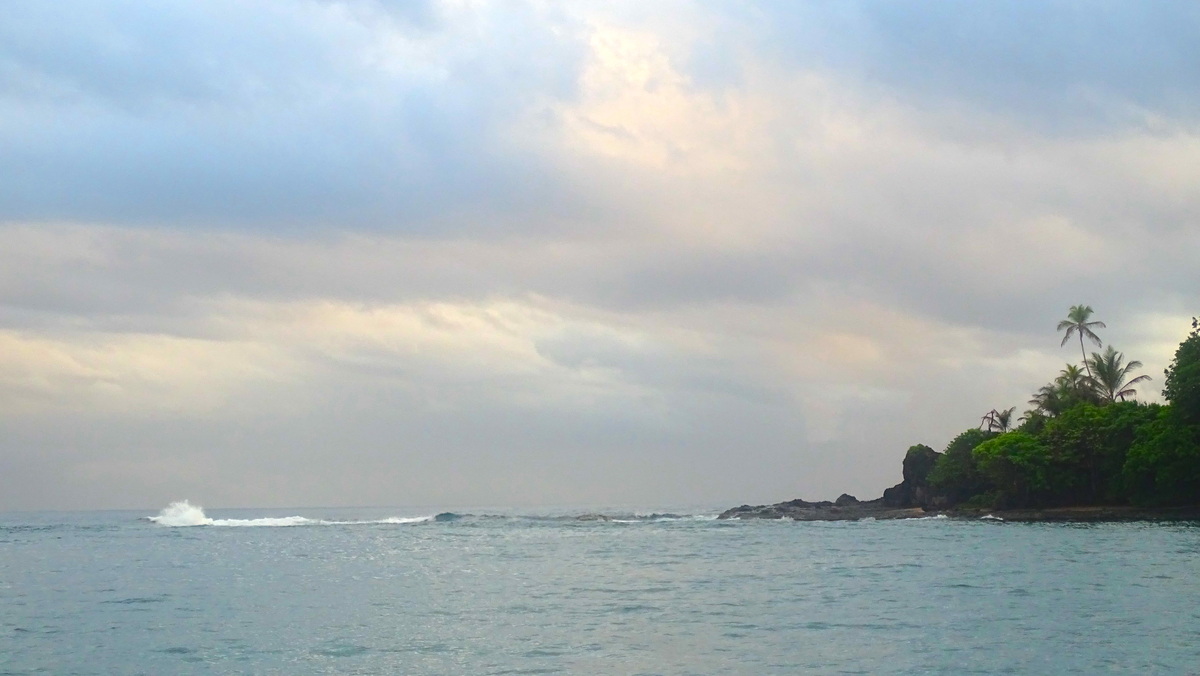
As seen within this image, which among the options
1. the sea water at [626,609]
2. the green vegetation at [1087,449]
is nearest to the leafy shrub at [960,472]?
the green vegetation at [1087,449]

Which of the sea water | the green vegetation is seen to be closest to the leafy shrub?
the green vegetation

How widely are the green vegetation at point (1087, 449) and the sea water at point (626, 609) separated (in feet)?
47.7

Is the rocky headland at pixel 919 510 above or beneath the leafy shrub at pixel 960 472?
beneath

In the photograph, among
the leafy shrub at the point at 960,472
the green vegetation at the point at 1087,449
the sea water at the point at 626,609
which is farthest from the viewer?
the leafy shrub at the point at 960,472

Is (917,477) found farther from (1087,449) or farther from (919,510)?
(1087,449)

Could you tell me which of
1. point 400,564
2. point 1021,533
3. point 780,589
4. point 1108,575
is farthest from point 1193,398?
point 400,564

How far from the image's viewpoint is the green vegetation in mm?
70375

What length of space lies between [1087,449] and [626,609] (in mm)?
62277

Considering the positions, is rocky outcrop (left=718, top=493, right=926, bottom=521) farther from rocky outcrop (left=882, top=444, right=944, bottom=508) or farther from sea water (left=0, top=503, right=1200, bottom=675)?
sea water (left=0, top=503, right=1200, bottom=675)

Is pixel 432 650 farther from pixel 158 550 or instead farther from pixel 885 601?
pixel 158 550

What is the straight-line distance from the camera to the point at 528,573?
42750mm

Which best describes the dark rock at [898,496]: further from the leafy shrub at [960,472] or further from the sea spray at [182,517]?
the sea spray at [182,517]

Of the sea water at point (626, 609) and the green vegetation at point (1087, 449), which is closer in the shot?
the sea water at point (626, 609)

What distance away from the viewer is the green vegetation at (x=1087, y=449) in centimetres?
7038
